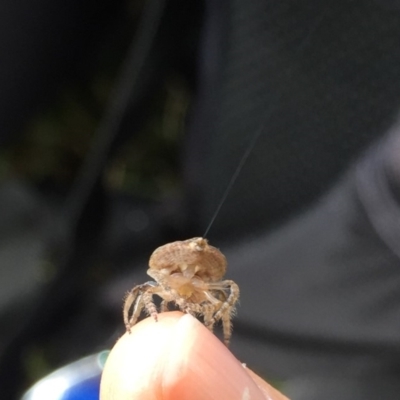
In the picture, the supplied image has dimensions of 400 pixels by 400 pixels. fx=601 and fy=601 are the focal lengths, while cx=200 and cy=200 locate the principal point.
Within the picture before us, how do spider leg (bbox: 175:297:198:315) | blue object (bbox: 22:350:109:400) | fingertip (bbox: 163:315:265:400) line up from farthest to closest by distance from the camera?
blue object (bbox: 22:350:109:400) → spider leg (bbox: 175:297:198:315) → fingertip (bbox: 163:315:265:400)

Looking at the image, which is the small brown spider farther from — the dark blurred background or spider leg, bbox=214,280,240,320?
the dark blurred background

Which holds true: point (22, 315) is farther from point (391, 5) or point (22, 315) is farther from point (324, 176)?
point (391, 5)

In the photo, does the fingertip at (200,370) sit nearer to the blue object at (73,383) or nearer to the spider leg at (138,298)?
the spider leg at (138,298)

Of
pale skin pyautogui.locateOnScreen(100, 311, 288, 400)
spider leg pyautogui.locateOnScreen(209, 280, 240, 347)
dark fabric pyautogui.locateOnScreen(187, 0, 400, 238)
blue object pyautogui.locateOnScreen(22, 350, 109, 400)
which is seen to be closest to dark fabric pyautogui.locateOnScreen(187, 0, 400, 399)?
dark fabric pyautogui.locateOnScreen(187, 0, 400, 238)

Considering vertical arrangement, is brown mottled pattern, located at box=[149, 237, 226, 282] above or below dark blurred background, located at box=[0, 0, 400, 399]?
below

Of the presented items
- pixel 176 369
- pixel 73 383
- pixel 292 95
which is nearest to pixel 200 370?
pixel 176 369
